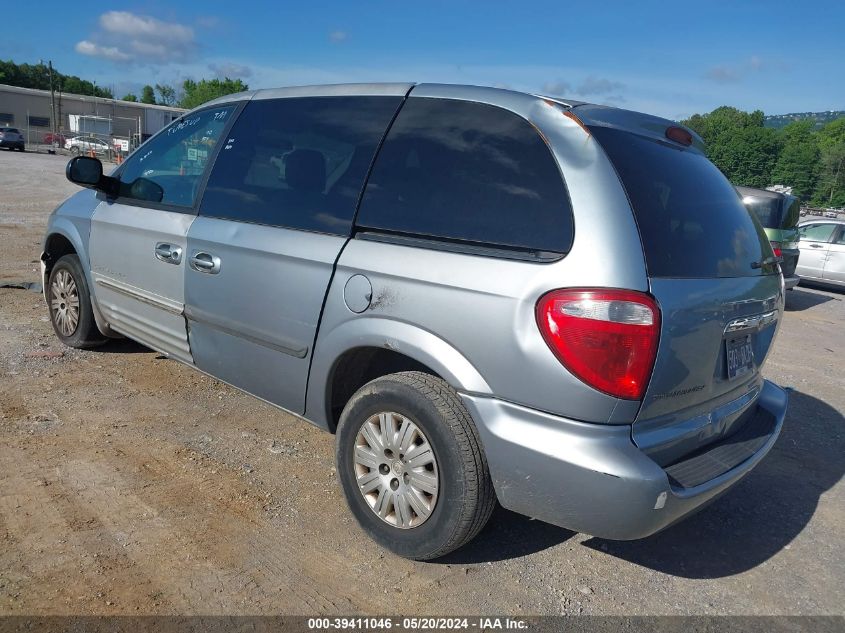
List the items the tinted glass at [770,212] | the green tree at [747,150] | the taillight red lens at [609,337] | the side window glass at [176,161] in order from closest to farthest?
the taillight red lens at [609,337], the side window glass at [176,161], the tinted glass at [770,212], the green tree at [747,150]

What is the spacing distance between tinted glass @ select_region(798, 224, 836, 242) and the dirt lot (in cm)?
1054

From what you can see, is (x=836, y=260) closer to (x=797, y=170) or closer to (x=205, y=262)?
(x=205, y=262)

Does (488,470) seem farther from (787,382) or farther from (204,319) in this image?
(787,382)

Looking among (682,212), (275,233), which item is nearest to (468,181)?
(682,212)

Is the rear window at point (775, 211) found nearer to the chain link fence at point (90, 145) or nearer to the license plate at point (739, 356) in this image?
the license plate at point (739, 356)

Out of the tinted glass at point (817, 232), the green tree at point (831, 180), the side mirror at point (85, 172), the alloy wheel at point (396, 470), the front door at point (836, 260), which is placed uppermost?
the green tree at point (831, 180)

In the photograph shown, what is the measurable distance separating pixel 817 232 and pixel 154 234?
13.6 metres

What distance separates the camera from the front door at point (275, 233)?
3.19 metres

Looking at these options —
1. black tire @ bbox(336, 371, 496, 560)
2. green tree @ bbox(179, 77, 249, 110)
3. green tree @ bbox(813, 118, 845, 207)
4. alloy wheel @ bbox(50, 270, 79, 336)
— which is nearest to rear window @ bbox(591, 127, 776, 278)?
black tire @ bbox(336, 371, 496, 560)

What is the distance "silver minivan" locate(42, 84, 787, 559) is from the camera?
94.3 inches

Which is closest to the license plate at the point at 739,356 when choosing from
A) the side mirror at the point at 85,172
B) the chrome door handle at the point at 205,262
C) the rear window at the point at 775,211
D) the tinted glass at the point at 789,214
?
the chrome door handle at the point at 205,262

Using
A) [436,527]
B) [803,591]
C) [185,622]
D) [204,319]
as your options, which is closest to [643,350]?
[436,527]

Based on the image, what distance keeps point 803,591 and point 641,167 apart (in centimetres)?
198

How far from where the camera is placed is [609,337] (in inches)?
92.3
